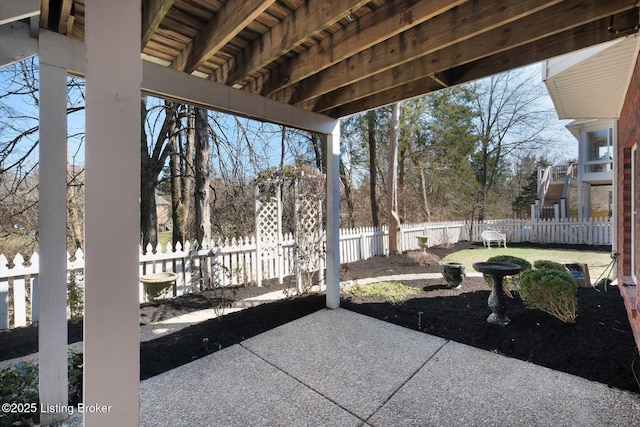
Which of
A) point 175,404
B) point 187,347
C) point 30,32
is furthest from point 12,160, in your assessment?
point 175,404

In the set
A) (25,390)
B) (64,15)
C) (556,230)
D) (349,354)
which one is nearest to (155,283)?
(25,390)

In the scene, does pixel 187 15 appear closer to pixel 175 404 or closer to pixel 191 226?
pixel 175 404

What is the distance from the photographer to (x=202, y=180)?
20.5ft

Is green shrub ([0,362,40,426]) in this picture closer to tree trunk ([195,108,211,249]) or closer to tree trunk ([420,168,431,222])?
tree trunk ([195,108,211,249])

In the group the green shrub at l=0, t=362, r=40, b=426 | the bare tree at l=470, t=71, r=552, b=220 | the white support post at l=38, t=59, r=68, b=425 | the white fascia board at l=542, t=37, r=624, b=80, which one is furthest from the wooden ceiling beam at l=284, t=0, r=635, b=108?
the bare tree at l=470, t=71, r=552, b=220

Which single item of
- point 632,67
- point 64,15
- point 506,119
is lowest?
point 64,15

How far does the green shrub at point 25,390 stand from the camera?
79.4 inches

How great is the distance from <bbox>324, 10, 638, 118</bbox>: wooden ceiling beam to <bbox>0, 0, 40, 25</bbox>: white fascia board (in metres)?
3.14

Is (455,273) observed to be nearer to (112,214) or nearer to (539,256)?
(539,256)

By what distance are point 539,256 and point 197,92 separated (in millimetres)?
9657

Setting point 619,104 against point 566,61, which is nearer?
point 566,61

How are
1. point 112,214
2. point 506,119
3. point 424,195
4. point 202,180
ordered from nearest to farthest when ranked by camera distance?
point 112,214, point 202,180, point 424,195, point 506,119

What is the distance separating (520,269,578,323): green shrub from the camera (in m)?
3.33

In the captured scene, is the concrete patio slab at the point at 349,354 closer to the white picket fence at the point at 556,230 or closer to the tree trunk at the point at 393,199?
the tree trunk at the point at 393,199
